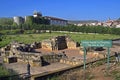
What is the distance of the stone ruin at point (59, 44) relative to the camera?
97.3 feet

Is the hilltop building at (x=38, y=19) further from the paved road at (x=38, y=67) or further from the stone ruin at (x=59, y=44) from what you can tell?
the paved road at (x=38, y=67)

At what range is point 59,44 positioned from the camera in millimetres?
30125

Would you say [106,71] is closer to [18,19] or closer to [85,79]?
[85,79]

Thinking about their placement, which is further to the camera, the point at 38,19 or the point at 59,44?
the point at 38,19

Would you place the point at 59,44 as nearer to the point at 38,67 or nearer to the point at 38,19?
the point at 38,67

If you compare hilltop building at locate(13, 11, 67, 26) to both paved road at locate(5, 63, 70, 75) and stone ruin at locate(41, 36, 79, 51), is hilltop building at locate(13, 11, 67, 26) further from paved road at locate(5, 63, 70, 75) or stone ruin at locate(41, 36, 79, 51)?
paved road at locate(5, 63, 70, 75)

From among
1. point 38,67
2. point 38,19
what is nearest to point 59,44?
point 38,67

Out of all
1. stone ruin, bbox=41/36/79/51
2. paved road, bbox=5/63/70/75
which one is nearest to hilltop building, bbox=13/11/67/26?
stone ruin, bbox=41/36/79/51

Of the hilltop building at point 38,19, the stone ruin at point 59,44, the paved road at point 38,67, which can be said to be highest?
the hilltop building at point 38,19

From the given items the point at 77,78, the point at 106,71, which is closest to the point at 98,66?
the point at 106,71

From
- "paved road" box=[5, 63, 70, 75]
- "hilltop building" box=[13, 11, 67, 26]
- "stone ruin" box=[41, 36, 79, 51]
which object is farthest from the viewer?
"hilltop building" box=[13, 11, 67, 26]

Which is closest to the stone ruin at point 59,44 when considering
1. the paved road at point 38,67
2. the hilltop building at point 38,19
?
the paved road at point 38,67

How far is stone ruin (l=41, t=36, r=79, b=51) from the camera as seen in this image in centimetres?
2967

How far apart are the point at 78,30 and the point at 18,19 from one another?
153 feet
